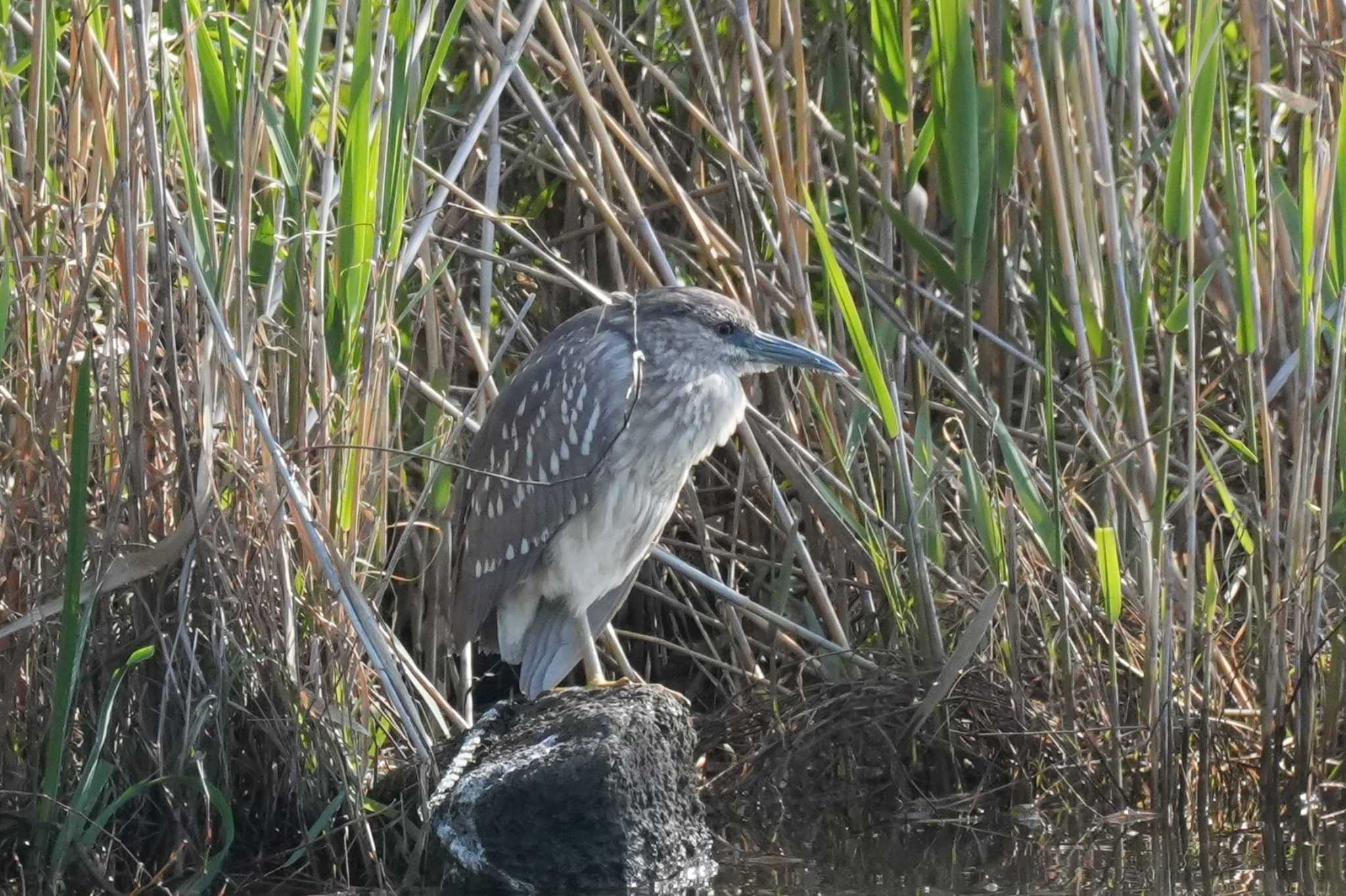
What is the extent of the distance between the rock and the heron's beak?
0.90m

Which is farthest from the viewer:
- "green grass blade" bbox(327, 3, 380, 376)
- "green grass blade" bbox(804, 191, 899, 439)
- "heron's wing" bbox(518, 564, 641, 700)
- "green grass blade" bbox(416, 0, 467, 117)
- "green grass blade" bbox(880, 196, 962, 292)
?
"heron's wing" bbox(518, 564, 641, 700)

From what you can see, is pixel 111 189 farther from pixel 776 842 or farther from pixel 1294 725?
pixel 1294 725

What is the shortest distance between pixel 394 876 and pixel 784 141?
6.20 feet

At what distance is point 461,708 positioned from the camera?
4051 millimetres

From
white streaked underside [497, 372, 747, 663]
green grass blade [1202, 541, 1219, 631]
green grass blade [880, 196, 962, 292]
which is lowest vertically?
green grass blade [1202, 541, 1219, 631]

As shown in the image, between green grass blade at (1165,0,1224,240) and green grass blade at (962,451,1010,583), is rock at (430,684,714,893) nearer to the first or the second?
green grass blade at (962,451,1010,583)

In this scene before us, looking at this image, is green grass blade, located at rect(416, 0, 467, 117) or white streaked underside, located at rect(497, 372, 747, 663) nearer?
green grass blade, located at rect(416, 0, 467, 117)

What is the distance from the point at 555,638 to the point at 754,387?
97 cm

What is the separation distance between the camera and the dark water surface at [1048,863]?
3.12 meters

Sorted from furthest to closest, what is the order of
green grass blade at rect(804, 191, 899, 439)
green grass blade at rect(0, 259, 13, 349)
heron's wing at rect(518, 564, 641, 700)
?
1. heron's wing at rect(518, 564, 641, 700)
2. green grass blade at rect(804, 191, 899, 439)
3. green grass blade at rect(0, 259, 13, 349)

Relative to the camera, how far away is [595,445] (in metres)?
3.67

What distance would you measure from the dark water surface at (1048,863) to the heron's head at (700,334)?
1.12 m

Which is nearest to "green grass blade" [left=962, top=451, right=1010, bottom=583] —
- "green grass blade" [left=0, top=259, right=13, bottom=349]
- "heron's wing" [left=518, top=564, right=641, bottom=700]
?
"heron's wing" [left=518, top=564, right=641, bottom=700]

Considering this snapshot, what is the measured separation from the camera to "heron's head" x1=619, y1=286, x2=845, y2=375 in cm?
367
